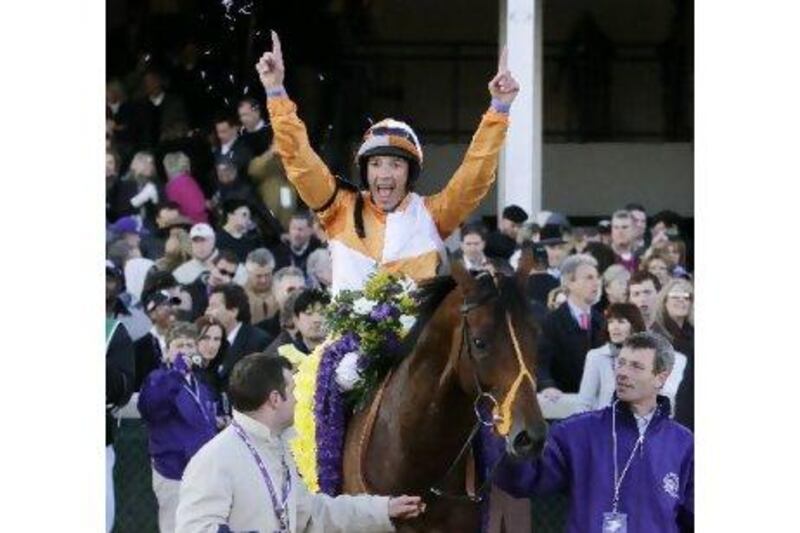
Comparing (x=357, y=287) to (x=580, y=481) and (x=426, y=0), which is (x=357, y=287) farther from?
(x=426, y=0)

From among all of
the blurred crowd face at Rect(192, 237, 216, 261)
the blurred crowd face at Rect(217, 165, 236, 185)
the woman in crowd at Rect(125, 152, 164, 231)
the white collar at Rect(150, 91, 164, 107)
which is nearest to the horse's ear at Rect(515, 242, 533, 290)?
the blurred crowd face at Rect(192, 237, 216, 261)

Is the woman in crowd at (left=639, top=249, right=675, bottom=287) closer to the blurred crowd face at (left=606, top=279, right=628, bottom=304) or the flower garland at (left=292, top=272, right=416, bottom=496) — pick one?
the blurred crowd face at (left=606, top=279, right=628, bottom=304)

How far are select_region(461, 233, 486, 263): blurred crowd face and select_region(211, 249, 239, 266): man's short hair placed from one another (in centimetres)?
108

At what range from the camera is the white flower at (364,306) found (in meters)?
7.28

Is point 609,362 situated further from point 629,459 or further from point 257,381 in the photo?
point 257,381

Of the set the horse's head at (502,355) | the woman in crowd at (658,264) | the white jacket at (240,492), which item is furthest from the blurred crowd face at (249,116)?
the white jacket at (240,492)

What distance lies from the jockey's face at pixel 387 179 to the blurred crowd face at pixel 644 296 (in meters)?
2.23

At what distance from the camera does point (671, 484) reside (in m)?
7.25

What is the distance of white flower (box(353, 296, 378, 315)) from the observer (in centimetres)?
728

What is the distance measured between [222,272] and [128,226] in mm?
1062

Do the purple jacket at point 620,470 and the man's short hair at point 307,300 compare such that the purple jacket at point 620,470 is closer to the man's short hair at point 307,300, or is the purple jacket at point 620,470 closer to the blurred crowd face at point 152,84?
the man's short hair at point 307,300

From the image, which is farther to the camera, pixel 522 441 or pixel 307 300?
pixel 307 300

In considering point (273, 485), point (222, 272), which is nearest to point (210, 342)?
point (222, 272)

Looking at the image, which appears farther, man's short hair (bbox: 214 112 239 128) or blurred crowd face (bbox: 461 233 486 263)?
man's short hair (bbox: 214 112 239 128)
